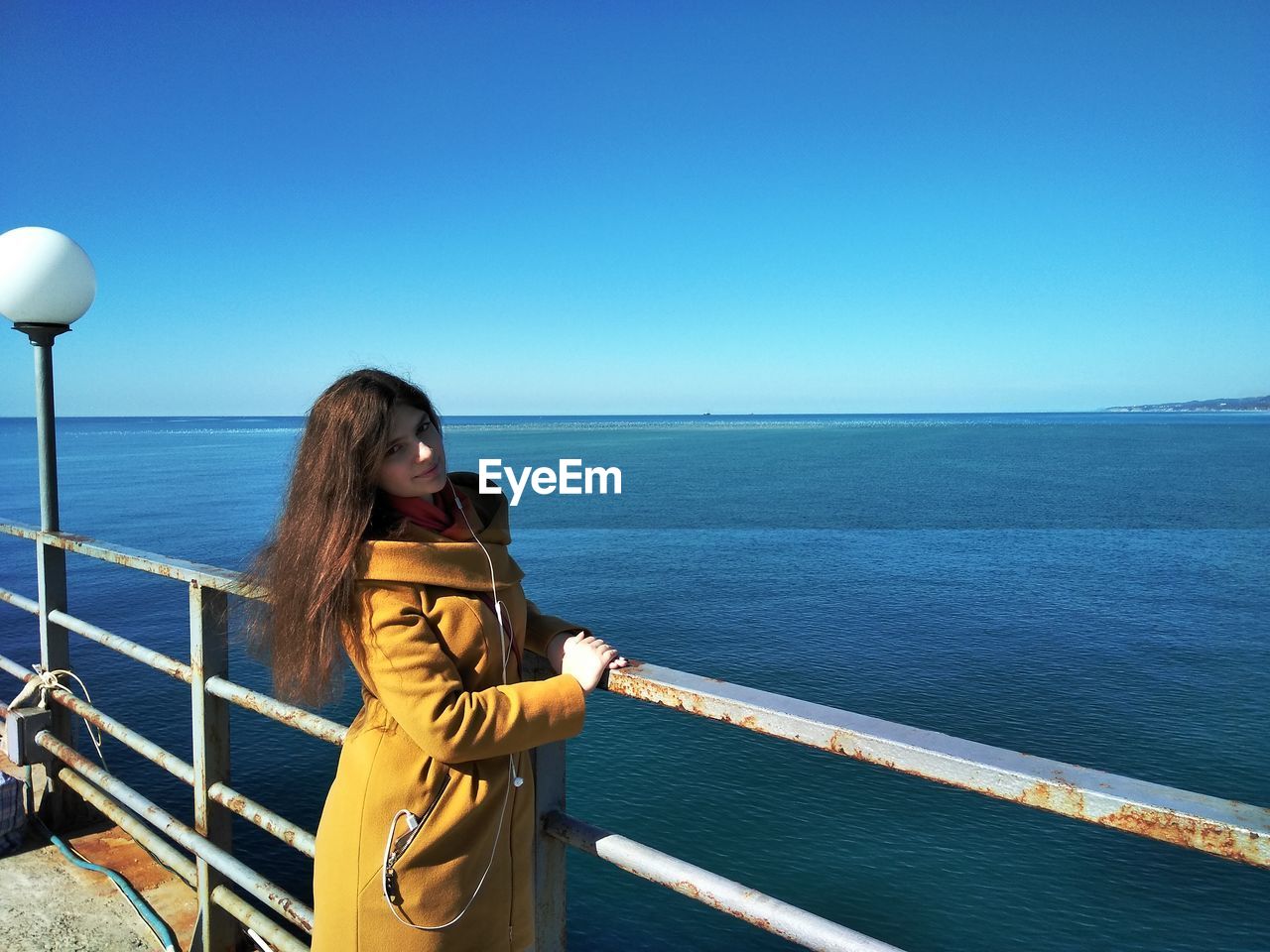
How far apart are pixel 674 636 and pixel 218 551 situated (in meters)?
13.8

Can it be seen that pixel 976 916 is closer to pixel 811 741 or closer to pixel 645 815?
pixel 645 815

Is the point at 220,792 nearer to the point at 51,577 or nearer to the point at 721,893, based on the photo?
the point at 51,577

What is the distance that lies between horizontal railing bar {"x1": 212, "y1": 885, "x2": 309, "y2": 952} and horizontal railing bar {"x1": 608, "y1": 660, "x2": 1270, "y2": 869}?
4.79 ft

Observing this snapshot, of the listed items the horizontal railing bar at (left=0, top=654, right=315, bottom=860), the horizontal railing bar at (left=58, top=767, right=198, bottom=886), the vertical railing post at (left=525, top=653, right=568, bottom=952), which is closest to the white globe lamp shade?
the horizontal railing bar at (left=0, top=654, right=315, bottom=860)

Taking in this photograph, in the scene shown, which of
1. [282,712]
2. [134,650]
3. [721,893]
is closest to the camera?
[721,893]

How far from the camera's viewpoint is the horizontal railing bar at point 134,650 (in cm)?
257

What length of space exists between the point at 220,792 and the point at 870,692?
40.5ft

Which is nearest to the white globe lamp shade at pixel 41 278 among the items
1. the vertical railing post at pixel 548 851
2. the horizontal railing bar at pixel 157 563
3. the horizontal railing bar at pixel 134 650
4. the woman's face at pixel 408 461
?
the horizontal railing bar at pixel 157 563

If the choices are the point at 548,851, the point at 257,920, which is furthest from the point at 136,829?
the point at 548,851

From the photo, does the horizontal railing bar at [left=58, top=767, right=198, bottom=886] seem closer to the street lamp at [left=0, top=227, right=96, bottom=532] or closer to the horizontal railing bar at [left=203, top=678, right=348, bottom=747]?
the horizontal railing bar at [left=203, top=678, right=348, bottom=747]

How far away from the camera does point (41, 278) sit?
12.2ft

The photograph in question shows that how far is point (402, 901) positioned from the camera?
1.56 meters

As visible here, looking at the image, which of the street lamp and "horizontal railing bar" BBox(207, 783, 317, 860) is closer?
"horizontal railing bar" BBox(207, 783, 317, 860)

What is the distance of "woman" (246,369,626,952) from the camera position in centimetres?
150
